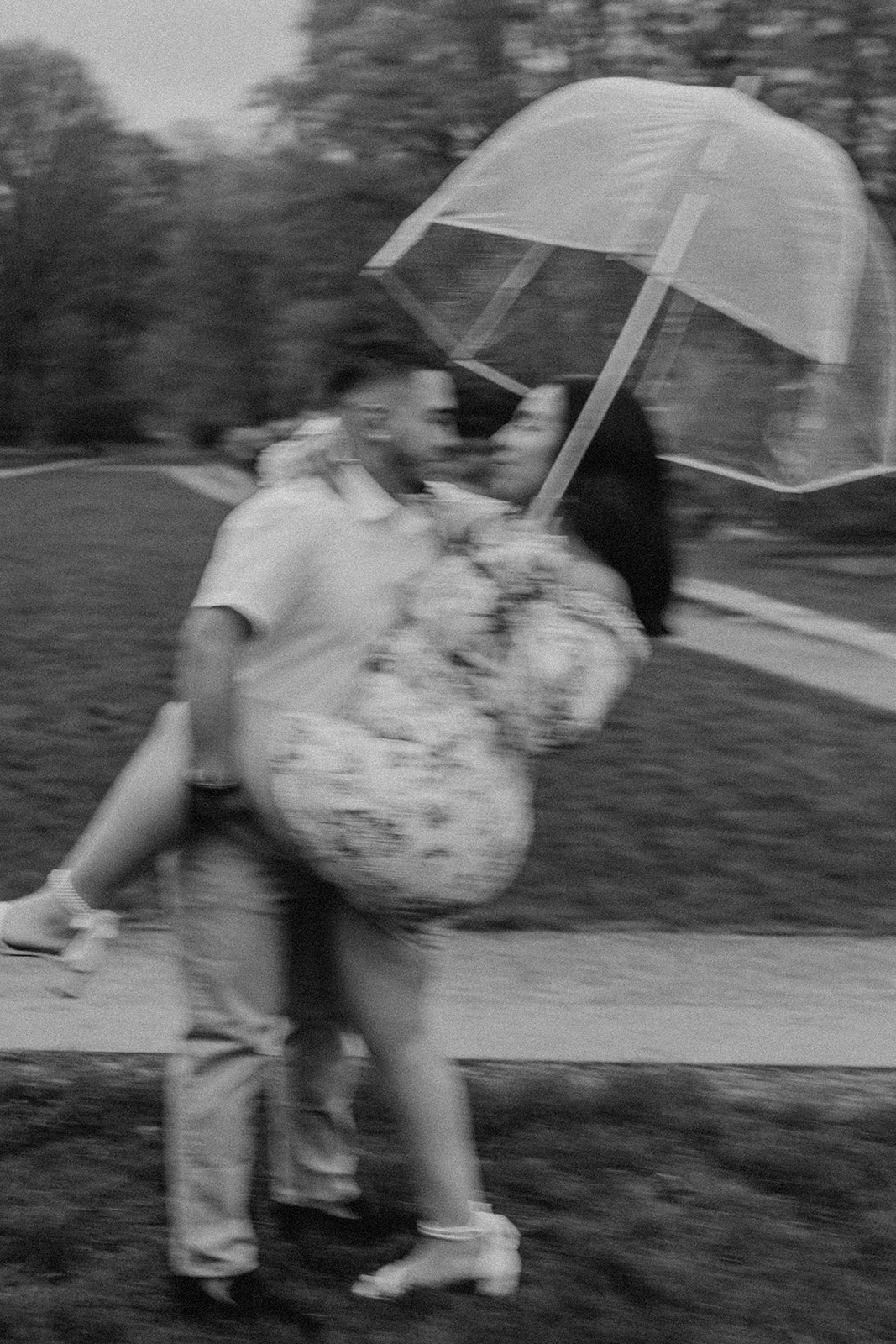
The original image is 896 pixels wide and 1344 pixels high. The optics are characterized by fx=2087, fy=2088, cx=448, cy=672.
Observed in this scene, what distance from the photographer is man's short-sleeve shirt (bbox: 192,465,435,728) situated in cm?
321

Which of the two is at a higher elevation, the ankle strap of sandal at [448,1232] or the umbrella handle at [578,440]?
the umbrella handle at [578,440]

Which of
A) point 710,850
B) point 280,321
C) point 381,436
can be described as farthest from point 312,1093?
point 280,321

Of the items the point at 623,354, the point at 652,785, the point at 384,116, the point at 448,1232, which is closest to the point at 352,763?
the point at 623,354

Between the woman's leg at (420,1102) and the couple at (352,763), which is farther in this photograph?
the woman's leg at (420,1102)

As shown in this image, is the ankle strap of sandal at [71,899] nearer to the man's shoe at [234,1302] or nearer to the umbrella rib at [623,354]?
the man's shoe at [234,1302]

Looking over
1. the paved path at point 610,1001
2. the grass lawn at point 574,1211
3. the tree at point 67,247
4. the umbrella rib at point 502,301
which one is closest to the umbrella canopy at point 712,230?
the umbrella rib at point 502,301

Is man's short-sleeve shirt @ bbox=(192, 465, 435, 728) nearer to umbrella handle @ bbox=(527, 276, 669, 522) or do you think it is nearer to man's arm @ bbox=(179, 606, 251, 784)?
man's arm @ bbox=(179, 606, 251, 784)

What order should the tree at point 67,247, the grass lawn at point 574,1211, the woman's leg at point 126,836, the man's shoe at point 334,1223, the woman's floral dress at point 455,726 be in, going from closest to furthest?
the woman's floral dress at point 455,726 → the woman's leg at point 126,836 → the grass lawn at point 574,1211 → the man's shoe at point 334,1223 → the tree at point 67,247

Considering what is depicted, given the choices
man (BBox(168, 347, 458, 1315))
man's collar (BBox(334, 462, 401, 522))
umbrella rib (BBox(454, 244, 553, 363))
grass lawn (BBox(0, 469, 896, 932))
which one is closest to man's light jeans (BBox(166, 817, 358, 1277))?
man (BBox(168, 347, 458, 1315))

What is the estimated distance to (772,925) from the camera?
246 inches

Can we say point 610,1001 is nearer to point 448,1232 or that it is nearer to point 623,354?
point 448,1232

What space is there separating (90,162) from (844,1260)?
66299mm

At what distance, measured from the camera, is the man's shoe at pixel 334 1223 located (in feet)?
12.6

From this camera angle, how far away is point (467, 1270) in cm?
358
